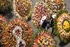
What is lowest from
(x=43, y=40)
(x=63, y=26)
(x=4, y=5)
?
(x=43, y=40)

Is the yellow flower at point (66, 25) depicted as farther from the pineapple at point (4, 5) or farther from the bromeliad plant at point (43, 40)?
the pineapple at point (4, 5)

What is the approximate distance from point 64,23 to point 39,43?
95cm

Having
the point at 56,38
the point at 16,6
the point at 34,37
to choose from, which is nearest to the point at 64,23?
the point at 56,38

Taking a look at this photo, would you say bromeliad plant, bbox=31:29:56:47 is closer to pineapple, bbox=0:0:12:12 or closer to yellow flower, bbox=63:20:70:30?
yellow flower, bbox=63:20:70:30

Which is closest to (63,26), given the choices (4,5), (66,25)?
(66,25)

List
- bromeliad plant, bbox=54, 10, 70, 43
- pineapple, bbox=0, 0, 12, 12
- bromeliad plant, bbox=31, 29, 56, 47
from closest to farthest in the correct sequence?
bromeliad plant, bbox=31, 29, 56, 47 → bromeliad plant, bbox=54, 10, 70, 43 → pineapple, bbox=0, 0, 12, 12

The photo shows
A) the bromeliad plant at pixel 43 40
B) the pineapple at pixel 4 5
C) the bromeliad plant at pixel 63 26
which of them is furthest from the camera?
the pineapple at pixel 4 5

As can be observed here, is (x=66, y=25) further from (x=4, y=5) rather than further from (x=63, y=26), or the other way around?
(x=4, y=5)

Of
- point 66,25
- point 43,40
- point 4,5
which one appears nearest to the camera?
point 43,40

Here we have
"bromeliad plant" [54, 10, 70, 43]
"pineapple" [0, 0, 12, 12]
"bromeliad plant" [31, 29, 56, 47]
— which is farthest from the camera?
"pineapple" [0, 0, 12, 12]

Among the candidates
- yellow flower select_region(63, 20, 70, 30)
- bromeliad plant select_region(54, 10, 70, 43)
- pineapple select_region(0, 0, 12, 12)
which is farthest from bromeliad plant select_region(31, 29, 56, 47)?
pineapple select_region(0, 0, 12, 12)

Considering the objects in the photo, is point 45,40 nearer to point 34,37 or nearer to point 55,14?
point 34,37

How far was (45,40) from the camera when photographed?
6.43 m

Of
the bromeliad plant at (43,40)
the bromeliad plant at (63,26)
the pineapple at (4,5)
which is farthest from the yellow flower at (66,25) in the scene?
the pineapple at (4,5)
